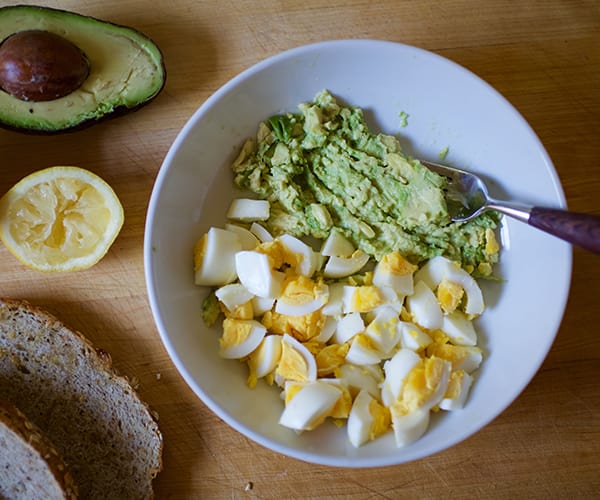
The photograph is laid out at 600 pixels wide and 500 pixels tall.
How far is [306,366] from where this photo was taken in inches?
66.8

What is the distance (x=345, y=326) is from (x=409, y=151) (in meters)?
0.56

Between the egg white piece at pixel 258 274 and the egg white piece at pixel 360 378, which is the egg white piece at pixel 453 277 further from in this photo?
the egg white piece at pixel 258 274

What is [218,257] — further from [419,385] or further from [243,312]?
[419,385]

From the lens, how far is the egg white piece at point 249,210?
1769 millimetres

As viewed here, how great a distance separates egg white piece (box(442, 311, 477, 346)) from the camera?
1757mm

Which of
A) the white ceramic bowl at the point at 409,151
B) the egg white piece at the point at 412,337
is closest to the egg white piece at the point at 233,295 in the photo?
the white ceramic bowl at the point at 409,151

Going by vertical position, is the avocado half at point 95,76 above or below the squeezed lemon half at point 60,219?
above

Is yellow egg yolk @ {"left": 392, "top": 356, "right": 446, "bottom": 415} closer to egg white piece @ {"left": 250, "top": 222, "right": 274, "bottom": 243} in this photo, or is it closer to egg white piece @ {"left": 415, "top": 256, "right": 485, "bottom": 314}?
egg white piece @ {"left": 415, "top": 256, "right": 485, "bottom": 314}

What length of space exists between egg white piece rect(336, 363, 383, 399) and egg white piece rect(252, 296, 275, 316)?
10.3 inches

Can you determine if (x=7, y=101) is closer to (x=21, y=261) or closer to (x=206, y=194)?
(x=21, y=261)

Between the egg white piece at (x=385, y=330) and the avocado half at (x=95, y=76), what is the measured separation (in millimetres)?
891

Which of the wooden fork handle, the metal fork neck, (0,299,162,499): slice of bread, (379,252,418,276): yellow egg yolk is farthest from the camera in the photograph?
(0,299,162,499): slice of bread

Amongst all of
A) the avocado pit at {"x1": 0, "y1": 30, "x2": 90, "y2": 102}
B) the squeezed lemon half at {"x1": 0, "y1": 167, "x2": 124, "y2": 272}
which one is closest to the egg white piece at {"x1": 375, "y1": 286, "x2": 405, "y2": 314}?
the squeezed lemon half at {"x1": 0, "y1": 167, "x2": 124, "y2": 272}

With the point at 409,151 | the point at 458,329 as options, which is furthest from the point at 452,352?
the point at 409,151
